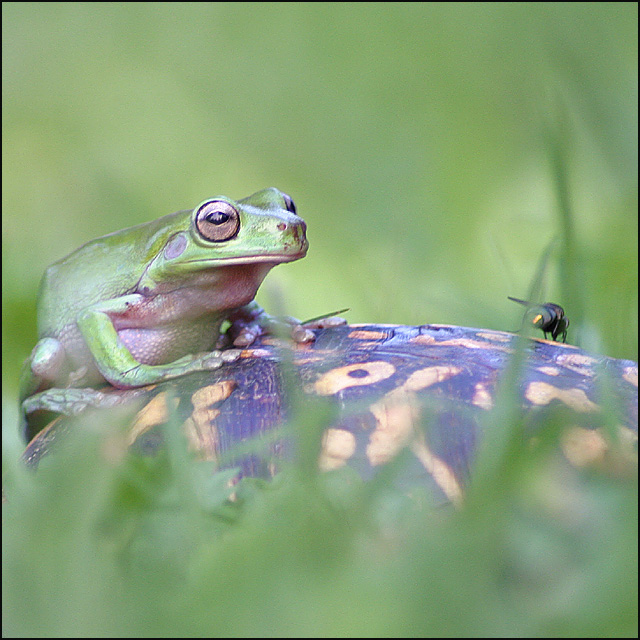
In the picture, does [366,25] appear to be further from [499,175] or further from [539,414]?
[539,414]

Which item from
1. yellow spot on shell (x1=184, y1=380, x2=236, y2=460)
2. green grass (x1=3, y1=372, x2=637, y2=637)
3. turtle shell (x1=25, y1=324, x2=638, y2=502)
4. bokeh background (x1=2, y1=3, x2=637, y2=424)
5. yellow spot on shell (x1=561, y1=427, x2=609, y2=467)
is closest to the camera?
green grass (x1=3, y1=372, x2=637, y2=637)

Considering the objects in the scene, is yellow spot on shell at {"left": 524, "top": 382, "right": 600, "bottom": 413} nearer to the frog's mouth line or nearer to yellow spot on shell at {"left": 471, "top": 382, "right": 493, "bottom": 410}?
yellow spot on shell at {"left": 471, "top": 382, "right": 493, "bottom": 410}

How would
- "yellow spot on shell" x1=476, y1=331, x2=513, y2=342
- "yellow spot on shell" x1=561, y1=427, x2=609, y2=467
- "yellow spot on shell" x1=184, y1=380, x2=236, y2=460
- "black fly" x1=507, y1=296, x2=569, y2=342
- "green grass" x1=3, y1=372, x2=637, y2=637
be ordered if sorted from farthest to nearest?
"black fly" x1=507, y1=296, x2=569, y2=342, "yellow spot on shell" x1=476, y1=331, x2=513, y2=342, "yellow spot on shell" x1=184, y1=380, x2=236, y2=460, "yellow spot on shell" x1=561, y1=427, x2=609, y2=467, "green grass" x1=3, y1=372, x2=637, y2=637

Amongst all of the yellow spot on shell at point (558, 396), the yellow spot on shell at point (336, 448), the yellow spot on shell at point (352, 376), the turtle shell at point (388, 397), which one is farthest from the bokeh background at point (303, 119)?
the yellow spot on shell at point (336, 448)

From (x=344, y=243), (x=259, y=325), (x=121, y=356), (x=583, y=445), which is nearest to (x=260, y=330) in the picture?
(x=259, y=325)

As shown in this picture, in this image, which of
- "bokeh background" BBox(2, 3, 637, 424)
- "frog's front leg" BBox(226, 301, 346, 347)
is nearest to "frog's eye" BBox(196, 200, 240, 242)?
"frog's front leg" BBox(226, 301, 346, 347)

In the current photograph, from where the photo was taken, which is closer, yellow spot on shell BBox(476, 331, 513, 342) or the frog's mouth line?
yellow spot on shell BBox(476, 331, 513, 342)

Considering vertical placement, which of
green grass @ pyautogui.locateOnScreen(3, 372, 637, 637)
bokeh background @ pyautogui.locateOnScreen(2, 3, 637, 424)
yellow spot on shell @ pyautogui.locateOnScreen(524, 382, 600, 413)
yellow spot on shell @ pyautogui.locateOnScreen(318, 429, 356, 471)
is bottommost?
yellow spot on shell @ pyautogui.locateOnScreen(318, 429, 356, 471)

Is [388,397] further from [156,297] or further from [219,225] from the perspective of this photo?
[156,297]

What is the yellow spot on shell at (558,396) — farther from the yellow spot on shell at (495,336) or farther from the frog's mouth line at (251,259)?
the frog's mouth line at (251,259)

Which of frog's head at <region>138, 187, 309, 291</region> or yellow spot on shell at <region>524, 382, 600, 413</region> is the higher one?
frog's head at <region>138, 187, 309, 291</region>
